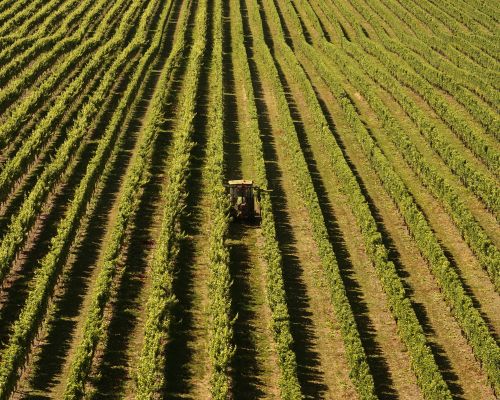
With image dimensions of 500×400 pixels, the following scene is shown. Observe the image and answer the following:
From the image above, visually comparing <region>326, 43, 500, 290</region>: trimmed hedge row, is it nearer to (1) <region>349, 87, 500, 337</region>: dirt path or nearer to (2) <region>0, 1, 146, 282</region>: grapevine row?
(1) <region>349, 87, 500, 337</region>: dirt path

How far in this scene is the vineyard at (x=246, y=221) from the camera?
1115 inches

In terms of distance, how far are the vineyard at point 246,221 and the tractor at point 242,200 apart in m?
0.40

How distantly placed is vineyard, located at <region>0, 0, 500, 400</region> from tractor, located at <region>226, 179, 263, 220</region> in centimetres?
40

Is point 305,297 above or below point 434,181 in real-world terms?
above

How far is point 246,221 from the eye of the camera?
39.0 m

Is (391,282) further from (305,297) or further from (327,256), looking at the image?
(305,297)

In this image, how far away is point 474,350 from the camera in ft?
97.5

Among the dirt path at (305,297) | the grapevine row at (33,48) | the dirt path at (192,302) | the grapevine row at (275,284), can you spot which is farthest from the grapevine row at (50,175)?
the dirt path at (305,297)

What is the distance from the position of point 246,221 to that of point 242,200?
3.47ft

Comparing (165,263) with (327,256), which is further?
(327,256)

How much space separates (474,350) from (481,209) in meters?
13.9

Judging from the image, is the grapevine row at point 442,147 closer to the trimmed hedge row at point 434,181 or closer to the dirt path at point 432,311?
the trimmed hedge row at point 434,181

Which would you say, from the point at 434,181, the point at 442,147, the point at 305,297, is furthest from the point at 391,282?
the point at 442,147

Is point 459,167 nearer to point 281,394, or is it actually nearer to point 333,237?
point 333,237
